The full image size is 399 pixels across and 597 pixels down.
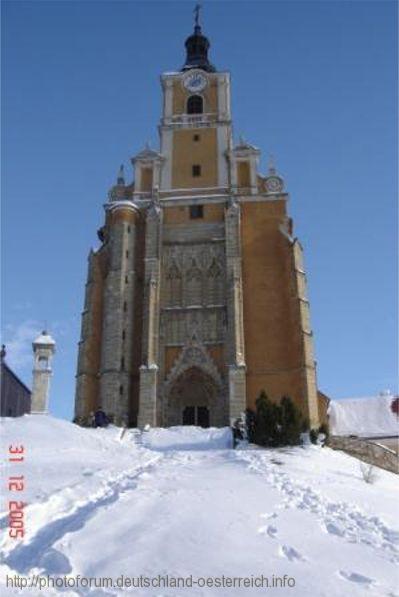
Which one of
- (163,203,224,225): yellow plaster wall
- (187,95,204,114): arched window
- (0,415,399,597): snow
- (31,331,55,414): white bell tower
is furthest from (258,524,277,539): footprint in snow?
(187,95,204,114): arched window

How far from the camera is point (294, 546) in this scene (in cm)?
863

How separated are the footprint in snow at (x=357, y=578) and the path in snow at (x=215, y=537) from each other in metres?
0.01

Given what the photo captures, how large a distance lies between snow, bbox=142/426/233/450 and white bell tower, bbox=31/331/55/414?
15.4 feet

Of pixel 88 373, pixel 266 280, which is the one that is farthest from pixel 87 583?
pixel 266 280

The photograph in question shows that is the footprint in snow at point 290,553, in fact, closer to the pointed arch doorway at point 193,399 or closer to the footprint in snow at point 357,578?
the footprint in snow at point 357,578

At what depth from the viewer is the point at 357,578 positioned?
25.0 ft

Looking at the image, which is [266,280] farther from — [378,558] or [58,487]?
[378,558]

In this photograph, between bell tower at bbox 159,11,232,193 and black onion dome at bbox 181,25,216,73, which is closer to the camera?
bell tower at bbox 159,11,232,193

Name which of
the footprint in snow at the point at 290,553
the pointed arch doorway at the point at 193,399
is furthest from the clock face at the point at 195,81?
the footprint in snow at the point at 290,553

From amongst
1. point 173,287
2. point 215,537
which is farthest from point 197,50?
point 215,537

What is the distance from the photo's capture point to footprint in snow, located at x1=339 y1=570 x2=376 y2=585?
7.52 m

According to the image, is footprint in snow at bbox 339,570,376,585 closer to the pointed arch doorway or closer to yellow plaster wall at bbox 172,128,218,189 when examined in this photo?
the pointed arch doorway

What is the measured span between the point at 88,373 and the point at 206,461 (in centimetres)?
1419
